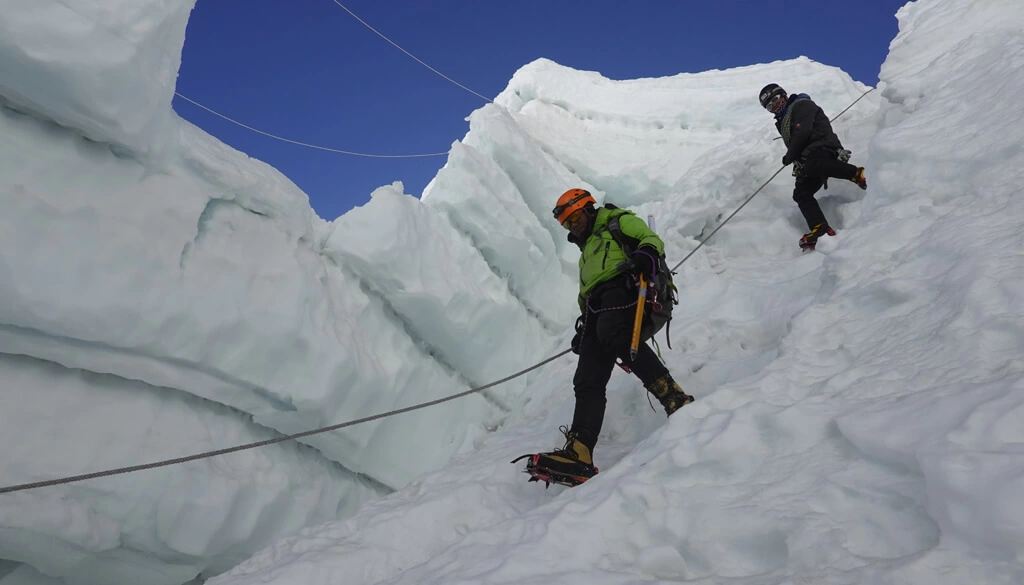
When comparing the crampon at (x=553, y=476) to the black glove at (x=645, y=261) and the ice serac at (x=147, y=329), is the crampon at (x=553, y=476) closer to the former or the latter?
the black glove at (x=645, y=261)

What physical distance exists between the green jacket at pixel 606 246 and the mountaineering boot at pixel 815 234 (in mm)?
2380

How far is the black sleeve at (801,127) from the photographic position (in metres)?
4.74

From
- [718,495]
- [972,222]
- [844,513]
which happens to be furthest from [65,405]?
[972,222]

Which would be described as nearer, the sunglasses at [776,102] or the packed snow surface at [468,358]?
the packed snow surface at [468,358]

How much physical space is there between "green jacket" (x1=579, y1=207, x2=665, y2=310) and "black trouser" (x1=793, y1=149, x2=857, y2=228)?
240 centimetres

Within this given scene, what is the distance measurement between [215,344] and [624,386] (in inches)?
113

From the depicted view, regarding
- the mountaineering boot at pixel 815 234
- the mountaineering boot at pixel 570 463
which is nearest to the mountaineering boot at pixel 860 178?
the mountaineering boot at pixel 815 234

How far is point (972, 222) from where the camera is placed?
273cm

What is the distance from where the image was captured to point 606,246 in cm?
315

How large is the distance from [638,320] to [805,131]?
2.96 m

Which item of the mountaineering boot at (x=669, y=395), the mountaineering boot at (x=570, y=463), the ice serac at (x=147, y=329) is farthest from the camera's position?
the ice serac at (x=147, y=329)

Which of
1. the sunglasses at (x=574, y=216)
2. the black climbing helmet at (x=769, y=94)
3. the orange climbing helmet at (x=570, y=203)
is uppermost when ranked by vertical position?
the black climbing helmet at (x=769, y=94)

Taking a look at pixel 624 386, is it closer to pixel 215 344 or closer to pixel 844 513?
pixel 844 513

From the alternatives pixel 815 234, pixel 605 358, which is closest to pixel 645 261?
pixel 605 358
